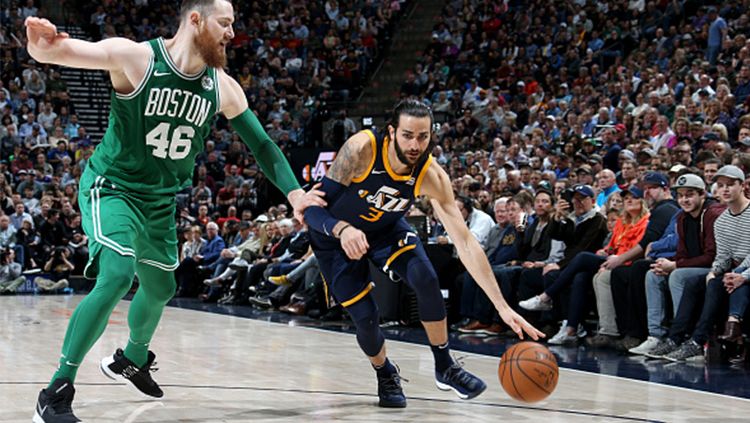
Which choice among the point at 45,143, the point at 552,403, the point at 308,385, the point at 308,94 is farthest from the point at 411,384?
the point at 308,94

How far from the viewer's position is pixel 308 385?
19.7 feet

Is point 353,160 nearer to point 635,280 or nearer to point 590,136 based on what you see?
point 635,280

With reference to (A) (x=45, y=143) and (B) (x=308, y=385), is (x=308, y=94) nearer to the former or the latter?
(A) (x=45, y=143)

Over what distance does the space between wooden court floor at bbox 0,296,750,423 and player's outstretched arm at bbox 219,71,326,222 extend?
3.56ft

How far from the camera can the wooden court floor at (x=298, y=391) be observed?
499 centimetres

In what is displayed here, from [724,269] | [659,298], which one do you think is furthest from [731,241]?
[659,298]

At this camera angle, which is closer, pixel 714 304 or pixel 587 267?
pixel 714 304

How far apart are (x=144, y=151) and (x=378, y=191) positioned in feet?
4.07

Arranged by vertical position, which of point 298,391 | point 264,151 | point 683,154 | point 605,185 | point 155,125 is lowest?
Answer: point 298,391

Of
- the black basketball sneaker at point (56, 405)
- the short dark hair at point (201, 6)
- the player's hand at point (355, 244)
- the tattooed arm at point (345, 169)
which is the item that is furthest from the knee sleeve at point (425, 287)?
the black basketball sneaker at point (56, 405)

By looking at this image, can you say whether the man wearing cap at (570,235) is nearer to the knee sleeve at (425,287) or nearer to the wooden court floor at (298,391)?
the wooden court floor at (298,391)

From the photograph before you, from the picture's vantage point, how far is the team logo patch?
16.2ft

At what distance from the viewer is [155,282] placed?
17.1ft

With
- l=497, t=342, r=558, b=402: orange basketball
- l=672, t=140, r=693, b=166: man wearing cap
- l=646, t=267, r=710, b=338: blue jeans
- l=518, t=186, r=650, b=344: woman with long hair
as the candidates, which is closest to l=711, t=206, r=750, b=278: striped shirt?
l=646, t=267, r=710, b=338: blue jeans
